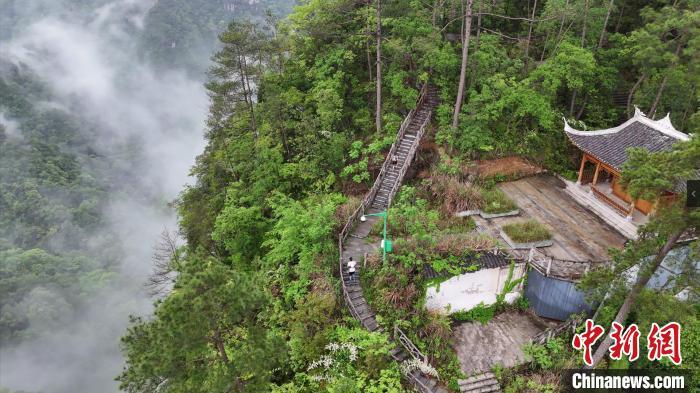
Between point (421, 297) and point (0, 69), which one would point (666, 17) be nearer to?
point (421, 297)

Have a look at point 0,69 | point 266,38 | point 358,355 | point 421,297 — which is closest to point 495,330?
point 421,297

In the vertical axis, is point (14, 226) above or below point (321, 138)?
below

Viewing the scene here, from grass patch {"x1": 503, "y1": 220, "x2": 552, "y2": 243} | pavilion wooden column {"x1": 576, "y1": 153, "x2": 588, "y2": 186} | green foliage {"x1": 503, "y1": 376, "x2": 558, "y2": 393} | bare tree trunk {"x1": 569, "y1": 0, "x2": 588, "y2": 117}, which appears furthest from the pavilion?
green foliage {"x1": 503, "y1": 376, "x2": 558, "y2": 393}

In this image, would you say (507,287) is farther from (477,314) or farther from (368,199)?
(368,199)

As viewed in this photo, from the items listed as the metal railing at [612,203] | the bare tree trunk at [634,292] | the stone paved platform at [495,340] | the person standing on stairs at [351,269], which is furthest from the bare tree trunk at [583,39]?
the person standing on stairs at [351,269]

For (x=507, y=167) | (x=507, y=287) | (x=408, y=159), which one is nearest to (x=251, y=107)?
(x=408, y=159)
